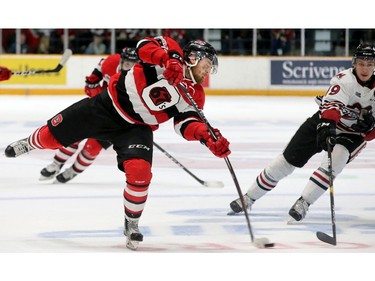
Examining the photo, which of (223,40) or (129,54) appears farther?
(223,40)

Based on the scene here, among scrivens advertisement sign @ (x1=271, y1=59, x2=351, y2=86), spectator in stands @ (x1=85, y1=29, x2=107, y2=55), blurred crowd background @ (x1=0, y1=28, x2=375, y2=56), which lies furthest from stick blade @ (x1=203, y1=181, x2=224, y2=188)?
spectator in stands @ (x1=85, y1=29, x2=107, y2=55)

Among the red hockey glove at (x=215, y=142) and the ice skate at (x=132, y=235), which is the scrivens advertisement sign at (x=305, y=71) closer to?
the red hockey glove at (x=215, y=142)

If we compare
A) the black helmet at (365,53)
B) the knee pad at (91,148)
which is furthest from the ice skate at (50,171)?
the black helmet at (365,53)

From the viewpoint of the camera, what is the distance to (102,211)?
465cm

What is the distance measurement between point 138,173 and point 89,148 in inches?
75.0

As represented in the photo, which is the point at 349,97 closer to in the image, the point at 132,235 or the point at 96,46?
the point at 132,235

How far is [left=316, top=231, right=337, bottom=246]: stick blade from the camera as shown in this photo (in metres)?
3.78

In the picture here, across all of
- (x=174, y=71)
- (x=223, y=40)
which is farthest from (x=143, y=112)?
(x=223, y=40)

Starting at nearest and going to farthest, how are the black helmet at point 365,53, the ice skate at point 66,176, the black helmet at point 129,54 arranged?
1. the black helmet at point 365,53
2. the black helmet at point 129,54
3. the ice skate at point 66,176

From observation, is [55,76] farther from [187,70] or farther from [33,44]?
[187,70]

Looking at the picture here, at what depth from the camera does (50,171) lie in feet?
18.9

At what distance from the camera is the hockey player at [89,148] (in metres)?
5.54

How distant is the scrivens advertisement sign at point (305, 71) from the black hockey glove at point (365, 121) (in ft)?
29.5

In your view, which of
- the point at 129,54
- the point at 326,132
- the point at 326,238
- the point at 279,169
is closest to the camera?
the point at 326,238
